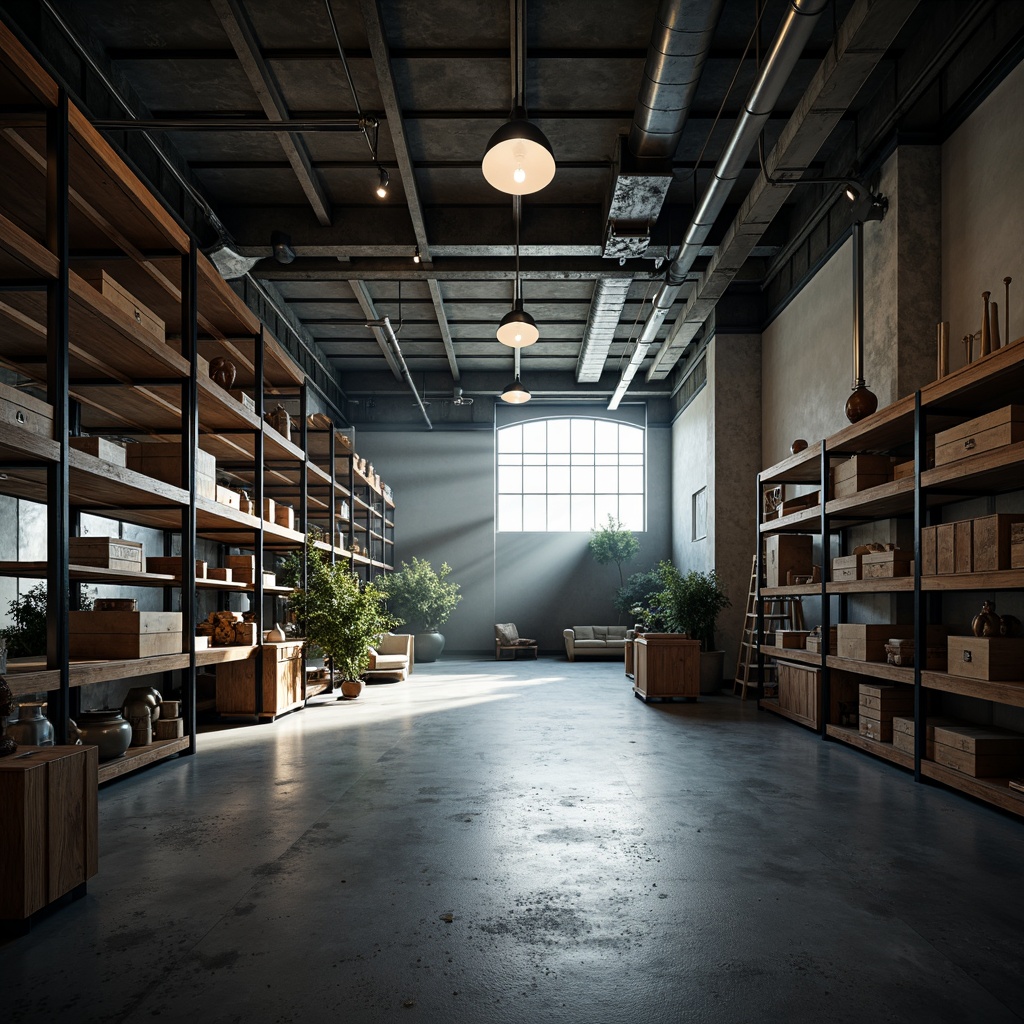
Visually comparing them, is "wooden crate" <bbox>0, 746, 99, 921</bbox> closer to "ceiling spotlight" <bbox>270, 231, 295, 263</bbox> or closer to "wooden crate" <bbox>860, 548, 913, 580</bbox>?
"wooden crate" <bbox>860, 548, 913, 580</bbox>

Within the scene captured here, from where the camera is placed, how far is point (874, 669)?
6.30m

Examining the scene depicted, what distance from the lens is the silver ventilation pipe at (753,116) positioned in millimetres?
5008

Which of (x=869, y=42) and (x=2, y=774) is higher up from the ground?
(x=869, y=42)

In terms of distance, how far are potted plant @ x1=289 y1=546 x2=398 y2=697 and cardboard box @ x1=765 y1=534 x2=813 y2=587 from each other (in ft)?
16.5

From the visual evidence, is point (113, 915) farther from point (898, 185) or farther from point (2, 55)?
point (898, 185)

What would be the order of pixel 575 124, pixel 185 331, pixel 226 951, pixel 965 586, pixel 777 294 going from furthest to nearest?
pixel 777 294
pixel 575 124
pixel 185 331
pixel 965 586
pixel 226 951

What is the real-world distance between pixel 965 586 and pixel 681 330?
8438mm

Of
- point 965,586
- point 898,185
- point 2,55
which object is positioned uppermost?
point 898,185

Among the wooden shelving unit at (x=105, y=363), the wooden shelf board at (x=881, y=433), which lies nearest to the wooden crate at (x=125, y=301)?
the wooden shelving unit at (x=105, y=363)

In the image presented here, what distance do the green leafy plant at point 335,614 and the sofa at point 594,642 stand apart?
7.32 m

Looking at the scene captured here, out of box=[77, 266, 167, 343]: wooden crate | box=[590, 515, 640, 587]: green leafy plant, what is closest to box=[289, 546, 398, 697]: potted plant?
box=[77, 266, 167, 343]: wooden crate

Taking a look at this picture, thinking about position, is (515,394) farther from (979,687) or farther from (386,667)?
(979,687)

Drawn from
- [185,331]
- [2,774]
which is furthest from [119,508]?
[2,774]

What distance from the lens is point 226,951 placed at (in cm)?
276
